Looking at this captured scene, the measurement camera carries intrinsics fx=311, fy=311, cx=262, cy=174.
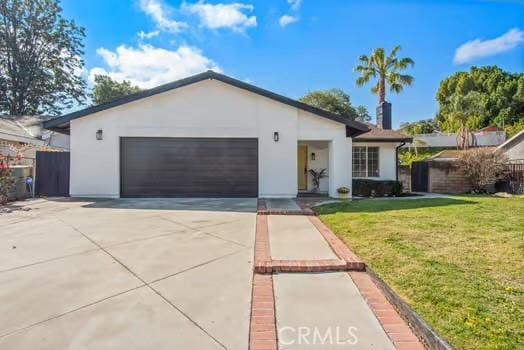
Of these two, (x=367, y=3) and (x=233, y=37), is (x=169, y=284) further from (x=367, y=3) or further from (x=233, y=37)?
(x=233, y=37)

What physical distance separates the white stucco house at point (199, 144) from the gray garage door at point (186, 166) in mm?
37

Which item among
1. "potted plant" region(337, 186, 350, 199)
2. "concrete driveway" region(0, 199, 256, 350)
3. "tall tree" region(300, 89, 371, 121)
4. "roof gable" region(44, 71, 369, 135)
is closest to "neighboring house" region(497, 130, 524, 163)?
"potted plant" region(337, 186, 350, 199)

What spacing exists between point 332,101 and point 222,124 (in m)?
26.2

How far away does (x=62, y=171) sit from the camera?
471 inches

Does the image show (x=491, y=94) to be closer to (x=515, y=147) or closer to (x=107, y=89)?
(x=515, y=147)

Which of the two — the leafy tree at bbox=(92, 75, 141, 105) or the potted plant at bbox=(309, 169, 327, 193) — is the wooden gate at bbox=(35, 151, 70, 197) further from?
the leafy tree at bbox=(92, 75, 141, 105)

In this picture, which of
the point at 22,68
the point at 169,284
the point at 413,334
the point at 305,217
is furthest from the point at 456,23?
the point at 22,68

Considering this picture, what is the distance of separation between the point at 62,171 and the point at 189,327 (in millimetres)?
11779

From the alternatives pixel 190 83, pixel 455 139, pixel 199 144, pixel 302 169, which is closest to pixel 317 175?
pixel 302 169

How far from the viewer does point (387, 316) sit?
9.18 ft

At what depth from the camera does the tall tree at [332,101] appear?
115 ft

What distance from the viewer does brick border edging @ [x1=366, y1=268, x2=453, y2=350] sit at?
229 centimetres

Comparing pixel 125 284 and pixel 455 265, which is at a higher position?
pixel 455 265
